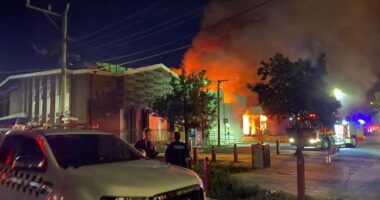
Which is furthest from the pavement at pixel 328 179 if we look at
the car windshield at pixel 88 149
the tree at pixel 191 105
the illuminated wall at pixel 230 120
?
the illuminated wall at pixel 230 120

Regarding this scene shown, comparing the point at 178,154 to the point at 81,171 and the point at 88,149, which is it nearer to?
the point at 88,149

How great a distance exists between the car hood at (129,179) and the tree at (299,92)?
4.35m

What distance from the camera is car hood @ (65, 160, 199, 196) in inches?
163

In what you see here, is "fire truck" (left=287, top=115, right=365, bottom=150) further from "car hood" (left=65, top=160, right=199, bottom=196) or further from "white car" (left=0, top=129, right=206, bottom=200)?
"car hood" (left=65, top=160, right=199, bottom=196)

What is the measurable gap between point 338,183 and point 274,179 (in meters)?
1.98

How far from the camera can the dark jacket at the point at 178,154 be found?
8.84 m

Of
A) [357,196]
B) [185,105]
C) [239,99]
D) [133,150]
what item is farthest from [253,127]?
[133,150]

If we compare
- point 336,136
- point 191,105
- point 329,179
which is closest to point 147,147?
point 329,179

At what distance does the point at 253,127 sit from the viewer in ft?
160

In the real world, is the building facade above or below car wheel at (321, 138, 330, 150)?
above

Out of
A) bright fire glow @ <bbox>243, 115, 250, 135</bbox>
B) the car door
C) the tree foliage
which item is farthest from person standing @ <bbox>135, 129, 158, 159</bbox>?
bright fire glow @ <bbox>243, 115, 250, 135</bbox>

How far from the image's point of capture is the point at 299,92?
8.72 m

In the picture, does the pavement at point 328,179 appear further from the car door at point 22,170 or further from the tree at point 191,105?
the car door at point 22,170

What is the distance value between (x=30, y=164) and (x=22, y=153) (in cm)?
73
